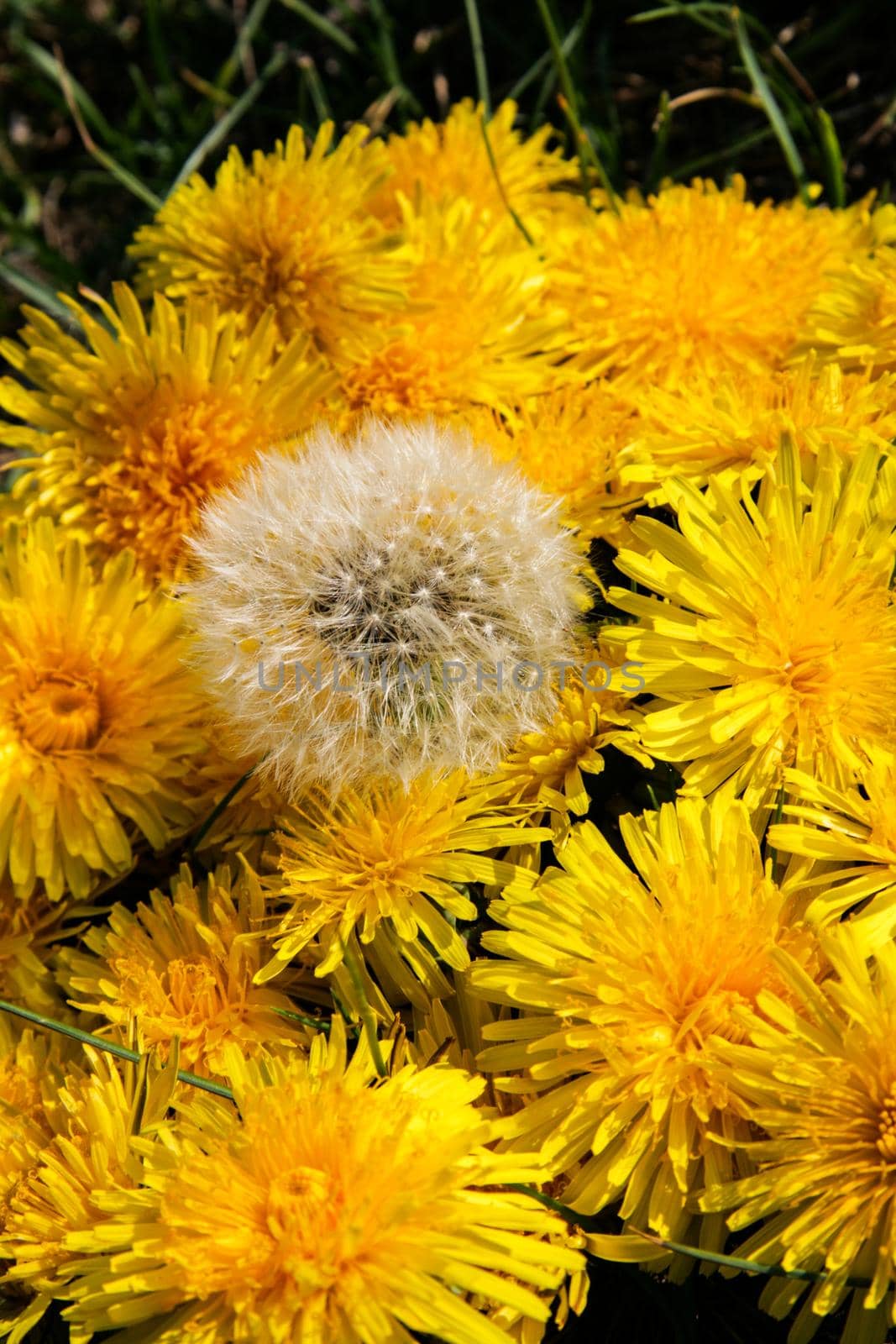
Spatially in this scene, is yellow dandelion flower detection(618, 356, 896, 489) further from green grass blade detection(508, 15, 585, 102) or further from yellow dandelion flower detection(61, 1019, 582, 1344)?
green grass blade detection(508, 15, 585, 102)

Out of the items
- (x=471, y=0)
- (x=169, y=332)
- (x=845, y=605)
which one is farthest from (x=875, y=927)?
(x=471, y=0)

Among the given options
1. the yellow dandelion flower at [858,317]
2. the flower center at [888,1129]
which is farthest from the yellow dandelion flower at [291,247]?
the flower center at [888,1129]

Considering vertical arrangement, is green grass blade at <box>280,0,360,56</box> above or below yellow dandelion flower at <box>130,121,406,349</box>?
above

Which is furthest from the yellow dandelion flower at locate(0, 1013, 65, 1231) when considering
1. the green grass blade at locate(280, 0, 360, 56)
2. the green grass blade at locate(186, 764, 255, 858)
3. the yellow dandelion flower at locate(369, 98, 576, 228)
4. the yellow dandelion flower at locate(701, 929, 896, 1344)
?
the green grass blade at locate(280, 0, 360, 56)

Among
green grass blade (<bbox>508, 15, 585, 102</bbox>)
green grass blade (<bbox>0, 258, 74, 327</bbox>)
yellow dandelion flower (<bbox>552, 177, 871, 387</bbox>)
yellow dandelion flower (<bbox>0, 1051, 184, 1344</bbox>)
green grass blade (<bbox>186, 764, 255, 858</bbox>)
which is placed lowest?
yellow dandelion flower (<bbox>0, 1051, 184, 1344</bbox>)

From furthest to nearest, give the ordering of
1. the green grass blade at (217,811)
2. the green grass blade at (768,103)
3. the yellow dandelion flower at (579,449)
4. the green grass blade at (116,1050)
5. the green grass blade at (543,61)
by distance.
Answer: the green grass blade at (543,61) → the green grass blade at (768,103) → the yellow dandelion flower at (579,449) → the green grass blade at (217,811) → the green grass blade at (116,1050)

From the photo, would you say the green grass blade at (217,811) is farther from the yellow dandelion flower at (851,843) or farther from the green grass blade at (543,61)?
the green grass blade at (543,61)

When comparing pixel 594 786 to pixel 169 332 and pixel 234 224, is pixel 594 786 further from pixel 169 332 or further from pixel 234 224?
pixel 234 224
